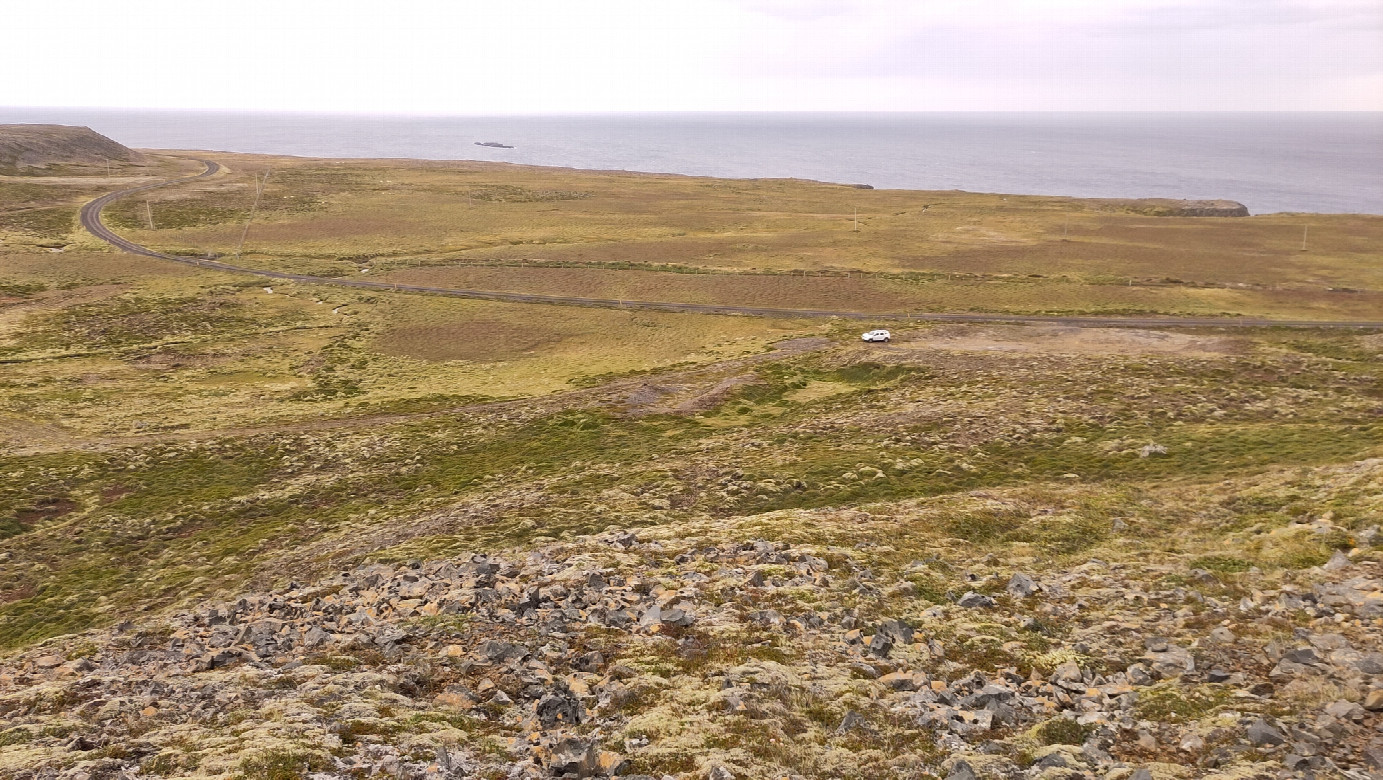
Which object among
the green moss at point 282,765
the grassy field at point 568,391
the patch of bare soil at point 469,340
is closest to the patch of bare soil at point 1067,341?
the grassy field at point 568,391

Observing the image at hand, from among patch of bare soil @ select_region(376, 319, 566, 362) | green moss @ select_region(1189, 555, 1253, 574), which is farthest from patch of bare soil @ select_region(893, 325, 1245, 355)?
green moss @ select_region(1189, 555, 1253, 574)

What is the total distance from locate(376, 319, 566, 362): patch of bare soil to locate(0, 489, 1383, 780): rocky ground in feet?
150

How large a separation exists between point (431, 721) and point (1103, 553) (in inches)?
753

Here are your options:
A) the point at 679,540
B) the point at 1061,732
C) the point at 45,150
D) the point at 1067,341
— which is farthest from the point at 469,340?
the point at 45,150

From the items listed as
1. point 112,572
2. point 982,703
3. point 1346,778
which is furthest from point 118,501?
point 1346,778

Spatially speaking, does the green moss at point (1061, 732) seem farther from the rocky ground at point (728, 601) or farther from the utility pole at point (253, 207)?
the utility pole at point (253, 207)

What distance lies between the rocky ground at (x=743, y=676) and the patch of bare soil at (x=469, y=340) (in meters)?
45.7

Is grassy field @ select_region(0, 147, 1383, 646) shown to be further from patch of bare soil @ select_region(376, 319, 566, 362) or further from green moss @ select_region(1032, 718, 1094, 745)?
green moss @ select_region(1032, 718, 1094, 745)

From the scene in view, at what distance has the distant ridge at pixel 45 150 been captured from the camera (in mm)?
166125

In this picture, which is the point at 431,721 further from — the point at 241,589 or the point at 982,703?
the point at 241,589

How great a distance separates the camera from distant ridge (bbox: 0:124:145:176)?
166 metres

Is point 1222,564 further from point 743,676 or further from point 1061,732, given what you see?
point 743,676

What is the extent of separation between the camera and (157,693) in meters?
17.0

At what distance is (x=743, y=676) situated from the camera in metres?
17.4
